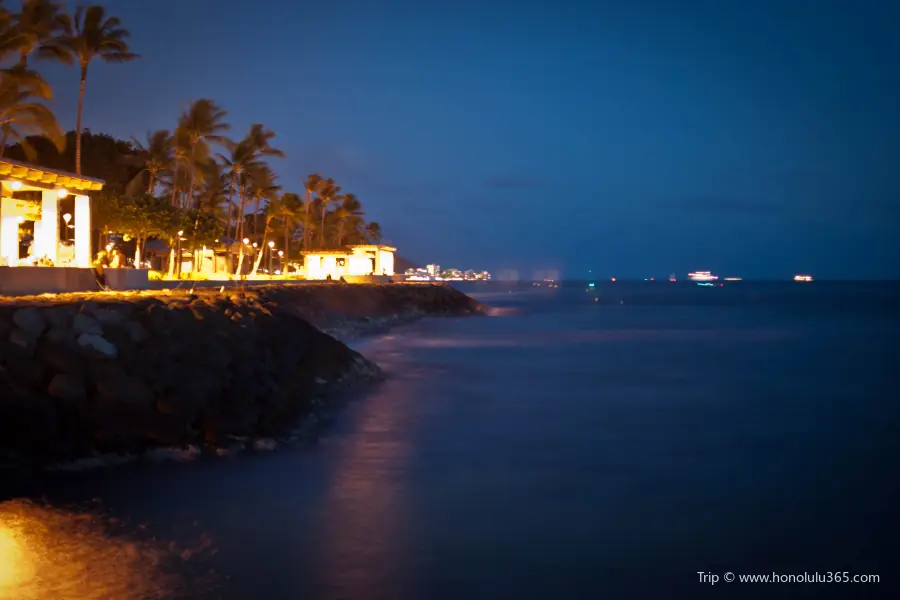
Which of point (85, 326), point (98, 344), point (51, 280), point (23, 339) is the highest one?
point (51, 280)

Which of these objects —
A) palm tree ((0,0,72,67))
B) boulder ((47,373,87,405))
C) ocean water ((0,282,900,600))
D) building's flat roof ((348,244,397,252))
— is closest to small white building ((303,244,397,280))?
building's flat roof ((348,244,397,252))

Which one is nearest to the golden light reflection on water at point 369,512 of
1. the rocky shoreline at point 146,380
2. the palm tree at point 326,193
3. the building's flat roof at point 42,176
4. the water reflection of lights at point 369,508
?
the water reflection of lights at point 369,508

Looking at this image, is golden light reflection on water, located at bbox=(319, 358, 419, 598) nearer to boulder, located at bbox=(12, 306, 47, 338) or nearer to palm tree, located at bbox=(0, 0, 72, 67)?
boulder, located at bbox=(12, 306, 47, 338)

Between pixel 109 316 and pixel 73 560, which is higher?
pixel 109 316

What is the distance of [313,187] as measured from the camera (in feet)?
239

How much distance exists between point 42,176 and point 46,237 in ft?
8.31

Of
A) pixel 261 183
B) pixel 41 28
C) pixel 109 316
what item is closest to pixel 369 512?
pixel 109 316

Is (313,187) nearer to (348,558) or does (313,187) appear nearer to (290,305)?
(290,305)

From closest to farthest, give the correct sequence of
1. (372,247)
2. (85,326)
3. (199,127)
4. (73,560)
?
1. (73,560)
2. (85,326)
3. (199,127)
4. (372,247)

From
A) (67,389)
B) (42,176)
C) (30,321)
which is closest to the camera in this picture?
(67,389)

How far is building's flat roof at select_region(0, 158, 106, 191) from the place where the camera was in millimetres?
18003

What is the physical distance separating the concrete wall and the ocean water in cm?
819

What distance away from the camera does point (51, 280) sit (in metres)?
18.4

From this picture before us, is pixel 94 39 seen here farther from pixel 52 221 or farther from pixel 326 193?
pixel 326 193
